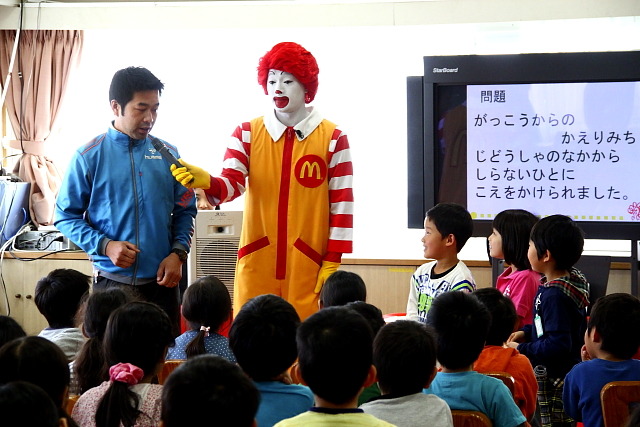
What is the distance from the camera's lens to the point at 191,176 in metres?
2.76

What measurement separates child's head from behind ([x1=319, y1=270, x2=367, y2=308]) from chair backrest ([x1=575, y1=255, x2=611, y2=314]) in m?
1.44

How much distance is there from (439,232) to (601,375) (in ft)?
3.10

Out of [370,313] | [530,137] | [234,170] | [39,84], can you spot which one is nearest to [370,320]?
[370,313]

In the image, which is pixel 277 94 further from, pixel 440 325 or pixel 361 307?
pixel 440 325

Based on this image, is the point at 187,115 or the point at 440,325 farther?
the point at 187,115

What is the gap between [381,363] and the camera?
5.64ft

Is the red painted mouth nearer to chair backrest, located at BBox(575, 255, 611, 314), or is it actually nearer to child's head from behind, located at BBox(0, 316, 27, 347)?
child's head from behind, located at BBox(0, 316, 27, 347)

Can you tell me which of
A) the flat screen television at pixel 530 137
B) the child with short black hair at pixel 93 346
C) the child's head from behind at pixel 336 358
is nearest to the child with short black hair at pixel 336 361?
the child's head from behind at pixel 336 358

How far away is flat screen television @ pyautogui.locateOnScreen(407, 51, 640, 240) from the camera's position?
13.3 feet

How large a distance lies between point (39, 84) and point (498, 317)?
13.1ft

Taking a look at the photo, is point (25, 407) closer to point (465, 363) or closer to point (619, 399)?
point (465, 363)

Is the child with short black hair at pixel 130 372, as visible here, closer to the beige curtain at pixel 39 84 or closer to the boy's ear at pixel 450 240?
the boy's ear at pixel 450 240

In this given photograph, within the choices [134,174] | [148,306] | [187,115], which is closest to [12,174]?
[187,115]

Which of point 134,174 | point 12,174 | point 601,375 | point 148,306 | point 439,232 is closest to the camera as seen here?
point 148,306
